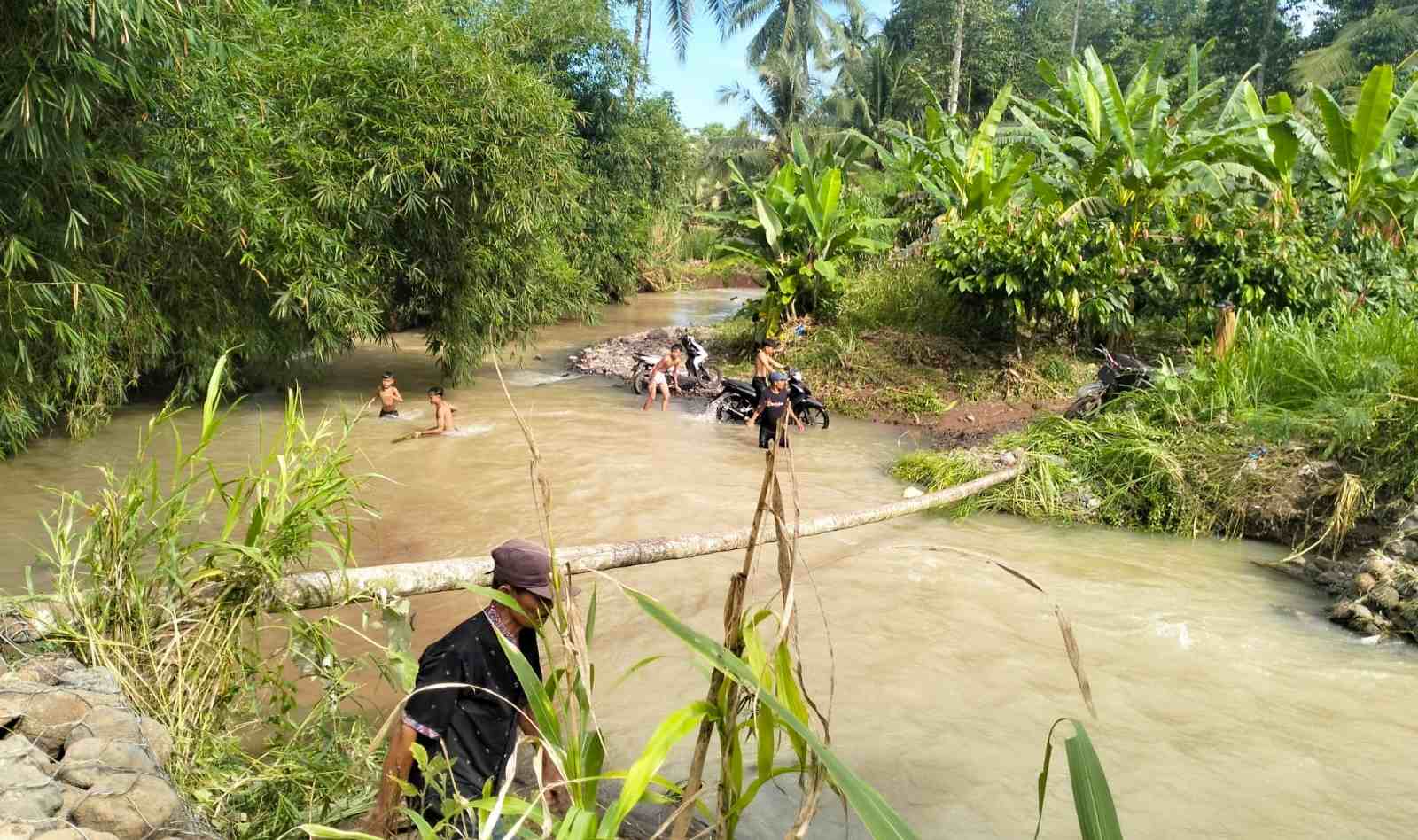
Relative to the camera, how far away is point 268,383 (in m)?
12.8

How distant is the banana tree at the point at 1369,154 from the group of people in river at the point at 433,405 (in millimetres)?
10650

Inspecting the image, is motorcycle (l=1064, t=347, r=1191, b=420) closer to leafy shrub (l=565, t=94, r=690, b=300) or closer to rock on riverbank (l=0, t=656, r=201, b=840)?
rock on riverbank (l=0, t=656, r=201, b=840)

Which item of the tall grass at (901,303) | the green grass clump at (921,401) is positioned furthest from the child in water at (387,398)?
the tall grass at (901,303)

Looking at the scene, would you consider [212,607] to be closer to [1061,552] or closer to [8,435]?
[1061,552]

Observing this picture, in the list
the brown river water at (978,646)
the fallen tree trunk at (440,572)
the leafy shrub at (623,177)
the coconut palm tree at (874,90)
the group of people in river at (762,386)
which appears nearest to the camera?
the fallen tree trunk at (440,572)

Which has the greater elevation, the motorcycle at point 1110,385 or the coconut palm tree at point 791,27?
the coconut palm tree at point 791,27

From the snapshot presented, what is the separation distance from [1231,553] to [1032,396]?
5.07m

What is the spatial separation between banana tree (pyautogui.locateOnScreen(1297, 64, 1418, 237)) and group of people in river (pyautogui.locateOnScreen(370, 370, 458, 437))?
10650 millimetres

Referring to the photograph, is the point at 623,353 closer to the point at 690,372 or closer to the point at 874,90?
the point at 690,372

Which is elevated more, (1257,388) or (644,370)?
(1257,388)

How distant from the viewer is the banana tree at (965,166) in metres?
13.2

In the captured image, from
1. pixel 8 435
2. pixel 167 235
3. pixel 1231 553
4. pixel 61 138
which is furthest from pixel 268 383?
pixel 1231 553

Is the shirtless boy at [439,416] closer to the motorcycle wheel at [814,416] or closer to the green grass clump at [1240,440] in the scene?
the motorcycle wheel at [814,416]

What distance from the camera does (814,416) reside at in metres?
11.9
